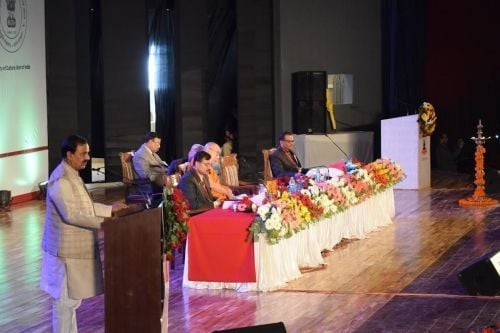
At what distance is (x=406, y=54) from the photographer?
17578mm

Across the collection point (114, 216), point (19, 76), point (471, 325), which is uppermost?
point (19, 76)

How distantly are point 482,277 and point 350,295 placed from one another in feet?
3.45

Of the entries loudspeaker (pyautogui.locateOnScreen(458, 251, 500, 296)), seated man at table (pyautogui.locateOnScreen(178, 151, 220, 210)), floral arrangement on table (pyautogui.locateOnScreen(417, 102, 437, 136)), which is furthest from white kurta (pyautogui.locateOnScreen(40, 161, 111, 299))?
floral arrangement on table (pyautogui.locateOnScreen(417, 102, 437, 136))

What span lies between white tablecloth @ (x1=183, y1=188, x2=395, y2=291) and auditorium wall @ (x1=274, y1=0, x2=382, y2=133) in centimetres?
613

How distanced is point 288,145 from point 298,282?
363 cm

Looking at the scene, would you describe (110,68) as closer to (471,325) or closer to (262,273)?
(262,273)

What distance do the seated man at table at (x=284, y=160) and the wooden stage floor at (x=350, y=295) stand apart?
53.9 inches

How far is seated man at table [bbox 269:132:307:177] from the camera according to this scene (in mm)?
11500

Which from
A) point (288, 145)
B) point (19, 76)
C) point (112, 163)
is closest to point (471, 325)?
point (288, 145)

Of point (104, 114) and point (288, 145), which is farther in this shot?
point (104, 114)

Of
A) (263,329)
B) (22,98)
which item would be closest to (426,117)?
(22,98)

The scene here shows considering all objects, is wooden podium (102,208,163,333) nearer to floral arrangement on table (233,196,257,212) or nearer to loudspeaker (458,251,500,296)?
floral arrangement on table (233,196,257,212)

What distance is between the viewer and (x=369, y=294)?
25.8 ft

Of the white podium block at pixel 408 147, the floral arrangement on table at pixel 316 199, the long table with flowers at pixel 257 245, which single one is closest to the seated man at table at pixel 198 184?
the long table with flowers at pixel 257 245
